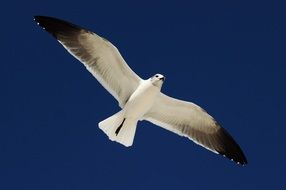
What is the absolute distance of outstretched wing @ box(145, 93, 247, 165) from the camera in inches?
596

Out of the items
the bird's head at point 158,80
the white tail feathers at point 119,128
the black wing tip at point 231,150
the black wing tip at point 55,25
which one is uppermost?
the black wing tip at point 55,25

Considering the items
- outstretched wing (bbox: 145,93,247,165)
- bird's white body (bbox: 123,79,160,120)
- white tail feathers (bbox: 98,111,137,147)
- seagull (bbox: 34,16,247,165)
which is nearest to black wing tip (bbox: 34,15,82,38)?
seagull (bbox: 34,16,247,165)

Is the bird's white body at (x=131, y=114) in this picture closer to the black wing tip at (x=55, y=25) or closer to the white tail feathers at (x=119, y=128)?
the white tail feathers at (x=119, y=128)

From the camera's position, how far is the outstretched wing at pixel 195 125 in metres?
15.1

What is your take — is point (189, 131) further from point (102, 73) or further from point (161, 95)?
point (102, 73)

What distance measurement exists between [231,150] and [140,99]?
2129mm

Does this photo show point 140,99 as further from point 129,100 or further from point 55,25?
point 55,25

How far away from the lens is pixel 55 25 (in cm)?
1435

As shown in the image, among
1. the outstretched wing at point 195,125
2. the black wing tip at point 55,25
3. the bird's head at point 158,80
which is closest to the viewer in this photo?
the black wing tip at point 55,25

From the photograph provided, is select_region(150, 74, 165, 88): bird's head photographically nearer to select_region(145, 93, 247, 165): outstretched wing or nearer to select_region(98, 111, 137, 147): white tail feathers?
select_region(145, 93, 247, 165): outstretched wing

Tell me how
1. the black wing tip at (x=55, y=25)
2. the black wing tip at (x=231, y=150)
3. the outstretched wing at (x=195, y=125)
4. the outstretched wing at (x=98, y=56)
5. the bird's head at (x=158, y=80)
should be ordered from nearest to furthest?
the black wing tip at (x=55, y=25) < the outstretched wing at (x=98, y=56) < the bird's head at (x=158, y=80) < the outstretched wing at (x=195, y=125) < the black wing tip at (x=231, y=150)

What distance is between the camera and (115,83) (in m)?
14.8

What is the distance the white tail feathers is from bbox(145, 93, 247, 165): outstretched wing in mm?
815

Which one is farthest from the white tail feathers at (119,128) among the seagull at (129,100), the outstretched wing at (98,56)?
the outstretched wing at (98,56)
